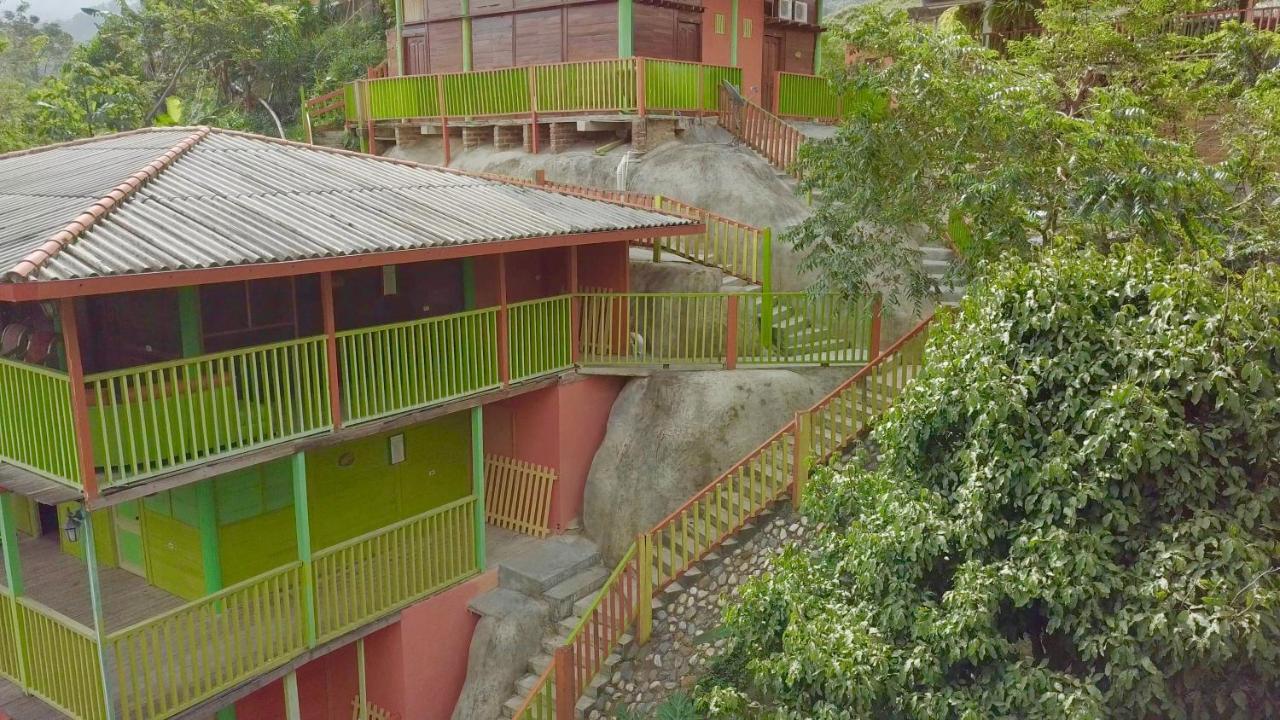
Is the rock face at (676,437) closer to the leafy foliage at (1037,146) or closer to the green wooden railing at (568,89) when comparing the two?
the leafy foliage at (1037,146)

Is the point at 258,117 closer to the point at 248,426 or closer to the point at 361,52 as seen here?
the point at 361,52

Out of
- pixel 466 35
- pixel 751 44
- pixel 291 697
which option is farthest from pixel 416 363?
pixel 751 44

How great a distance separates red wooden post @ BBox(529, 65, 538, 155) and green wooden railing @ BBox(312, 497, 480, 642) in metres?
10.9

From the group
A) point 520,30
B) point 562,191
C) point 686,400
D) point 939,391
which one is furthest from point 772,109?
point 939,391

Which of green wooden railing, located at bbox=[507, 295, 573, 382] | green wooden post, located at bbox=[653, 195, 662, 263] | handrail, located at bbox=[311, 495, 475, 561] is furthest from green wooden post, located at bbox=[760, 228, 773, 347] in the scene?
handrail, located at bbox=[311, 495, 475, 561]

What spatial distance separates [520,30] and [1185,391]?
64.2 feet

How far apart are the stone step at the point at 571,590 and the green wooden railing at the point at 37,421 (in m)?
6.53

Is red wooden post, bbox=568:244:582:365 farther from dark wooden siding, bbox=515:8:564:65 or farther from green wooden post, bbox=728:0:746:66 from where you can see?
green wooden post, bbox=728:0:746:66

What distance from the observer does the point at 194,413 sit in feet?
34.1

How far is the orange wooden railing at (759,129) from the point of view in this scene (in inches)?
773

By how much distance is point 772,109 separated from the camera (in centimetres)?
2498

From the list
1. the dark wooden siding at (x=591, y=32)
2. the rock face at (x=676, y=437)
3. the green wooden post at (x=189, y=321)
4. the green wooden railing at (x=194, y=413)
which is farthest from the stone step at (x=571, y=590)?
the dark wooden siding at (x=591, y=32)

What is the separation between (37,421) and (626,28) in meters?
15.6

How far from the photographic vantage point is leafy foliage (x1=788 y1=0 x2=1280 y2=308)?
10.1 metres
